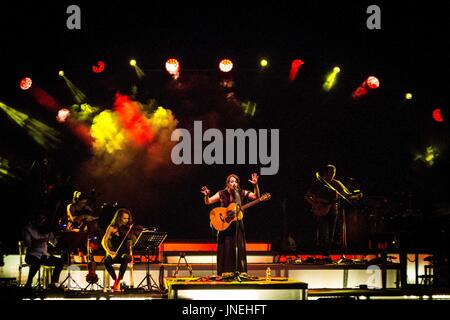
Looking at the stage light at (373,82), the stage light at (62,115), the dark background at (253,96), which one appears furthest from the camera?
the stage light at (62,115)

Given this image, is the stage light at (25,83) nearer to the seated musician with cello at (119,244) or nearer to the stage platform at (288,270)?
the stage platform at (288,270)

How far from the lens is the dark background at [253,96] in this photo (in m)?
14.2

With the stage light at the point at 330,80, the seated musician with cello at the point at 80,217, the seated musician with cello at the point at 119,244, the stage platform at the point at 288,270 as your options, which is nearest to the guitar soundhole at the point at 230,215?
the stage platform at the point at 288,270

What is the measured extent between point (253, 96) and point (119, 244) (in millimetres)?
5734

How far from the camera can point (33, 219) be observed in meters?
10.3

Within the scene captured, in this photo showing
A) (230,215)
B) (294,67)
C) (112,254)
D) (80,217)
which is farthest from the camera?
(294,67)

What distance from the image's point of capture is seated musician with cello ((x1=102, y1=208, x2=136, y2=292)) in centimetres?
1044

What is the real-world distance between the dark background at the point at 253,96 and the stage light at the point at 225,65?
351 mm

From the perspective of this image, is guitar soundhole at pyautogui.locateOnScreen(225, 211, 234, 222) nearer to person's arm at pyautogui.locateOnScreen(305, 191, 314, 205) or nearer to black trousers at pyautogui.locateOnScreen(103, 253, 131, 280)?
black trousers at pyautogui.locateOnScreen(103, 253, 131, 280)

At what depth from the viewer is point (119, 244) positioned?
10547 mm

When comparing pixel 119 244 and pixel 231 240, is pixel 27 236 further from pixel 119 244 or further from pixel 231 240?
pixel 231 240

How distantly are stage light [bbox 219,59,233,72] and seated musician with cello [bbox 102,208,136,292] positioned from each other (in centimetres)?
496

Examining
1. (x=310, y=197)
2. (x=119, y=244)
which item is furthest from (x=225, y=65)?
(x=119, y=244)

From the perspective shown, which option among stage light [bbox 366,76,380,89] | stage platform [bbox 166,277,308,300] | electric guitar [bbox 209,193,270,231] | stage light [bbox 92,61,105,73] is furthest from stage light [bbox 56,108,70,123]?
stage platform [bbox 166,277,308,300]
